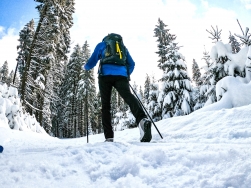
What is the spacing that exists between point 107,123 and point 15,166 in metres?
1.99

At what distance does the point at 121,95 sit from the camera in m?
3.63

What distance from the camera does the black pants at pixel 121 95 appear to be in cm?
349

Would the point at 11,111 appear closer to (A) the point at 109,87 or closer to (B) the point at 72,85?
(A) the point at 109,87

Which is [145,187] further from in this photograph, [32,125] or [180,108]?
[180,108]

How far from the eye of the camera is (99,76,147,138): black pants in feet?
11.5

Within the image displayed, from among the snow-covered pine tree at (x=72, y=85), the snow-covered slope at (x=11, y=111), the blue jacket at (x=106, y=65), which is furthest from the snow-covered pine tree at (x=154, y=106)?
the snow-covered pine tree at (x=72, y=85)

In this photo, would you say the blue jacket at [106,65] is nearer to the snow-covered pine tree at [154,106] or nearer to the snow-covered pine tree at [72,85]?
the snow-covered pine tree at [154,106]

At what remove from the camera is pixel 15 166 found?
1.80 metres

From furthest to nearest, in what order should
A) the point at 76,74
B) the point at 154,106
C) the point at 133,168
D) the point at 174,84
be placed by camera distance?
the point at 76,74, the point at 154,106, the point at 174,84, the point at 133,168

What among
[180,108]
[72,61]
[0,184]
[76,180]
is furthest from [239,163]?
[72,61]

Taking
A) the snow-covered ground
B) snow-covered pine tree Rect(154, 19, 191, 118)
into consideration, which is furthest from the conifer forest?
the snow-covered ground

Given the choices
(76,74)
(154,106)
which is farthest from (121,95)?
(76,74)

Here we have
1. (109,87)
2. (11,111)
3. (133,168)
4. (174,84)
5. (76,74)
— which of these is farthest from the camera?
(76,74)

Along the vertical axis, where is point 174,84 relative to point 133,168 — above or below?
above
